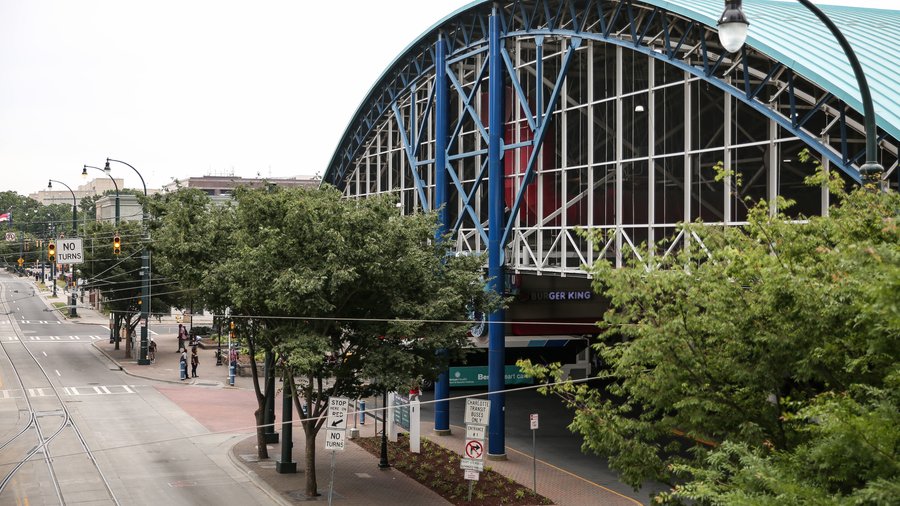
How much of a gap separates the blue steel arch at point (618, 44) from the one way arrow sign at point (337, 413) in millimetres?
12130

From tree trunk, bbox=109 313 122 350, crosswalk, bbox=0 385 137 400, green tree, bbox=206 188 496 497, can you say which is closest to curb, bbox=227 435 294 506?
green tree, bbox=206 188 496 497

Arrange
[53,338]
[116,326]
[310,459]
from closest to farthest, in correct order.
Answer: [310,459], [116,326], [53,338]

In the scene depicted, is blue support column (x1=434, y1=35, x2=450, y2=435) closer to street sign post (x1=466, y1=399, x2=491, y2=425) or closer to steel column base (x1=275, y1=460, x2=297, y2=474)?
steel column base (x1=275, y1=460, x2=297, y2=474)

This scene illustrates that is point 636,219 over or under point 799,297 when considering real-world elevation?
over

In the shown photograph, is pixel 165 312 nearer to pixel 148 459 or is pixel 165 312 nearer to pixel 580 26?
pixel 148 459

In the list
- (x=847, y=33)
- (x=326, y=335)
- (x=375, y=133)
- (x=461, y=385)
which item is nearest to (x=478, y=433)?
(x=326, y=335)

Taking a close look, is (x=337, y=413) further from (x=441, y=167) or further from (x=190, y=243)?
(x=441, y=167)

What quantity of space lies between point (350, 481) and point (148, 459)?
774 centimetres

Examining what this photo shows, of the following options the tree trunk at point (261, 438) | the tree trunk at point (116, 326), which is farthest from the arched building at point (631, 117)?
the tree trunk at point (116, 326)

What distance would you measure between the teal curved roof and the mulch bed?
42.4ft

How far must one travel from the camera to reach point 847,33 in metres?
24.5

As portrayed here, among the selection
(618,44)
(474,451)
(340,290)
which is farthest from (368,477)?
(618,44)

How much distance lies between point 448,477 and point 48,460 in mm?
12618

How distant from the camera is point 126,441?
3475cm
